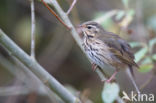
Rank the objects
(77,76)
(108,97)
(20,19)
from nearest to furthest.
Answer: (108,97)
(20,19)
(77,76)

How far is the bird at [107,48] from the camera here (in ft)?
10.9

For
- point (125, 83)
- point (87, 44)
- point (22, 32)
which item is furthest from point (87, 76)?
point (87, 44)

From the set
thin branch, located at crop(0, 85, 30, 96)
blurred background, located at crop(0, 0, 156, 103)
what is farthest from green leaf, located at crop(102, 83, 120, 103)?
blurred background, located at crop(0, 0, 156, 103)

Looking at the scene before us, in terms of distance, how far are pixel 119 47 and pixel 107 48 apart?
0.13m

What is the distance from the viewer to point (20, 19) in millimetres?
5684

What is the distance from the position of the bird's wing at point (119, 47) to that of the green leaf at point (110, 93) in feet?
4.11

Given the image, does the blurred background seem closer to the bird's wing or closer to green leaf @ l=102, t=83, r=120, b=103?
the bird's wing

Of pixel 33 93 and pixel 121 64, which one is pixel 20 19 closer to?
pixel 33 93

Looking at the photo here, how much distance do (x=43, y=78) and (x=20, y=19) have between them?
362 centimetres

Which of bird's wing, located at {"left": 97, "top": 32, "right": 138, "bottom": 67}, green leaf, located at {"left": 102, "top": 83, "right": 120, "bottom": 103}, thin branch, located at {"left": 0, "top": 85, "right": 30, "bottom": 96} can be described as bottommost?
green leaf, located at {"left": 102, "top": 83, "right": 120, "bottom": 103}

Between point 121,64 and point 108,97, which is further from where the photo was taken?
point 121,64

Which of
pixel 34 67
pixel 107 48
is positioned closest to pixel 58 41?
pixel 107 48

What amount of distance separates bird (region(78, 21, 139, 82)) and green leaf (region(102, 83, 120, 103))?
1.21 m

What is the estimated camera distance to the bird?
3.32 meters
